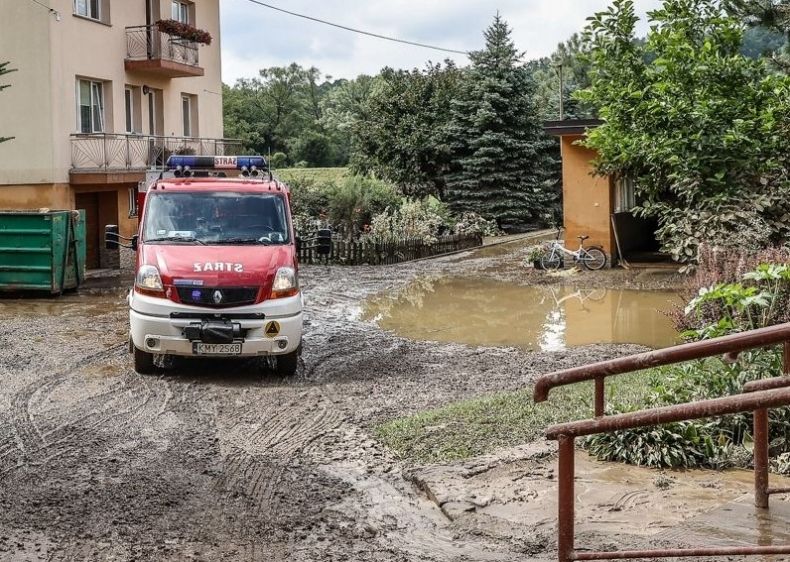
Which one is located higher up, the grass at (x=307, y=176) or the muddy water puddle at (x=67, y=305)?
the grass at (x=307, y=176)

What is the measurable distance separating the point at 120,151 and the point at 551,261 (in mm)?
11202

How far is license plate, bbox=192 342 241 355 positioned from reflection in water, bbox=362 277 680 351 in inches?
155

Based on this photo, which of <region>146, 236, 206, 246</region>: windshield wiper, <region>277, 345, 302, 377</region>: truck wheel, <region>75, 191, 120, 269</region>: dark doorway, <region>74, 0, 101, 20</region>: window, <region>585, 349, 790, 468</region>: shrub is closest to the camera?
<region>585, 349, 790, 468</region>: shrub

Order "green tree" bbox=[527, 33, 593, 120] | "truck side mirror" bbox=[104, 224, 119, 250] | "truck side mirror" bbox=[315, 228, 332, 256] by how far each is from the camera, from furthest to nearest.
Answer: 1. "green tree" bbox=[527, 33, 593, 120]
2. "truck side mirror" bbox=[104, 224, 119, 250]
3. "truck side mirror" bbox=[315, 228, 332, 256]

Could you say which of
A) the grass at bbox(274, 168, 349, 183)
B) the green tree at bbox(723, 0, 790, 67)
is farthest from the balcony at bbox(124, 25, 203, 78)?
the green tree at bbox(723, 0, 790, 67)

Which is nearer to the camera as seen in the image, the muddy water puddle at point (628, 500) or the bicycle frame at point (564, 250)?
the muddy water puddle at point (628, 500)

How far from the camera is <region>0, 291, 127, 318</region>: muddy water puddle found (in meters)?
17.2

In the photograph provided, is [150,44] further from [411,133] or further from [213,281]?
[213,281]

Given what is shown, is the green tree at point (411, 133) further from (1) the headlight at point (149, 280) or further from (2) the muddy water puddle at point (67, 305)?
(1) the headlight at point (149, 280)

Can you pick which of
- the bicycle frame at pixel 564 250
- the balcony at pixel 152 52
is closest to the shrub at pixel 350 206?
the balcony at pixel 152 52

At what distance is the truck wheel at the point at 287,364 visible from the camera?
37.8 ft

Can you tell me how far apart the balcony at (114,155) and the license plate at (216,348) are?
12.9 metres

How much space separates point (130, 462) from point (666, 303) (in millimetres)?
11953

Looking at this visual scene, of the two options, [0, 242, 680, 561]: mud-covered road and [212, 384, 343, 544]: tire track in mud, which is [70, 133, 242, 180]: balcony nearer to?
[0, 242, 680, 561]: mud-covered road
